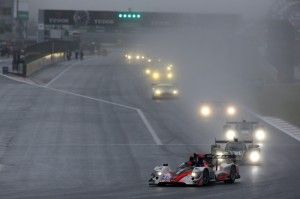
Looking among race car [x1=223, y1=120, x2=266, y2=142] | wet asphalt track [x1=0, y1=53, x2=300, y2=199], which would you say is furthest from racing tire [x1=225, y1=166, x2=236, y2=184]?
→ race car [x1=223, y1=120, x2=266, y2=142]

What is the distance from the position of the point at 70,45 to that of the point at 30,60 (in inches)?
2377

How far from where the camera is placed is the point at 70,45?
17188 centimetres

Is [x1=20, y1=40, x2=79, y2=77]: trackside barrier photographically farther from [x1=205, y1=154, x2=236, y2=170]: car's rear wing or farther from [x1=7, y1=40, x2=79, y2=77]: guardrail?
[x1=205, y1=154, x2=236, y2=170]: car's rear wing

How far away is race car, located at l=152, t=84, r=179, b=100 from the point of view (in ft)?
282

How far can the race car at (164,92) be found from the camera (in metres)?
86.0

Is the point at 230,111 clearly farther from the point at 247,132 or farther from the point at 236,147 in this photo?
the point at 236,147

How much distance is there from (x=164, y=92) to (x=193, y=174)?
50794mm

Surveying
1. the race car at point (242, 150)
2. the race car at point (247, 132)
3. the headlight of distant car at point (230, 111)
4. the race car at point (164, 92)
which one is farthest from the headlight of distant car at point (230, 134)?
the race car at point (164, 92)

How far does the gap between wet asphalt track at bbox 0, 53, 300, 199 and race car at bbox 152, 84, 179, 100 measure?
3.02 ft

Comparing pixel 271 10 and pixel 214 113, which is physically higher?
pixel 271 10

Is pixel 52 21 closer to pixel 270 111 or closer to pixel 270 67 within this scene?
pixel 270 67

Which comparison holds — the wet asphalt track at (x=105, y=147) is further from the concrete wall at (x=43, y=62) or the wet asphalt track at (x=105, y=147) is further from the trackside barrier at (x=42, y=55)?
the concrete wall at (x=43, y=62)

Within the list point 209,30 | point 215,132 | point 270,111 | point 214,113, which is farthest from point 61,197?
point 209,30

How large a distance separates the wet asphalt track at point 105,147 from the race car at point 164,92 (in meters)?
0.92
